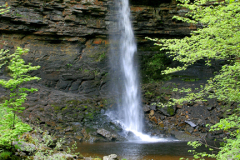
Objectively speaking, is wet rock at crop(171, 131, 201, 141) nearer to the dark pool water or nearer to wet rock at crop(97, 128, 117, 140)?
the dark pool water

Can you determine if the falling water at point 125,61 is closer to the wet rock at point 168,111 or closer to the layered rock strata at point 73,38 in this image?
the layered rock strata at point 73,38

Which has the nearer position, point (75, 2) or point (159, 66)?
point (75, 2)

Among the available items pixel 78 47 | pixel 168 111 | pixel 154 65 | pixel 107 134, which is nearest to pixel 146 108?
pixel 168 111

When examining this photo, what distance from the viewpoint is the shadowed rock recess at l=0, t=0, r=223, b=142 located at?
37.0ft

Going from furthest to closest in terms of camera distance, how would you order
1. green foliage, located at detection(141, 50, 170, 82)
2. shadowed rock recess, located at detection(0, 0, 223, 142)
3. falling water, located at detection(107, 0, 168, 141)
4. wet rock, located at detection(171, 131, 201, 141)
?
1. green foliage, located at detection(141, 50, 170, 82)
2. falling water, located at detection(107, 0, 168, 141)
3. shadowed rock recess, located at detection(0, 0, 223, 142)
4. wet rock, located at detection(171, 131, 201, 141)

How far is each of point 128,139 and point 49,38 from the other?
30.3 ft

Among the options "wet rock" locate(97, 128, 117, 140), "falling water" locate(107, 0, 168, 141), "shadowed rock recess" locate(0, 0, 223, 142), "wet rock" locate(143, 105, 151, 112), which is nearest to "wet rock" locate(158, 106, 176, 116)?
"shadowed rock recess" locate(0, 0, 223, 142)

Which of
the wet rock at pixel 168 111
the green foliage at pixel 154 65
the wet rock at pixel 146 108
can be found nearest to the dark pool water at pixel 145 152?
the wet rock at pixel 168 111

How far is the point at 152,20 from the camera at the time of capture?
48.6ft

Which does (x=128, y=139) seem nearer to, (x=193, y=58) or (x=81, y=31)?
(x=193, y=58)

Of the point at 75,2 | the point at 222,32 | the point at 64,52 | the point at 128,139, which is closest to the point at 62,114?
the point at 128,139

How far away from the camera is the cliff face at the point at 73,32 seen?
13352 millimetres

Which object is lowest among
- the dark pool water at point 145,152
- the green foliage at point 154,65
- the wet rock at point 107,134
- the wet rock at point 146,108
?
the wet rock at point 107,134

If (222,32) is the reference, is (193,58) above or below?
below
